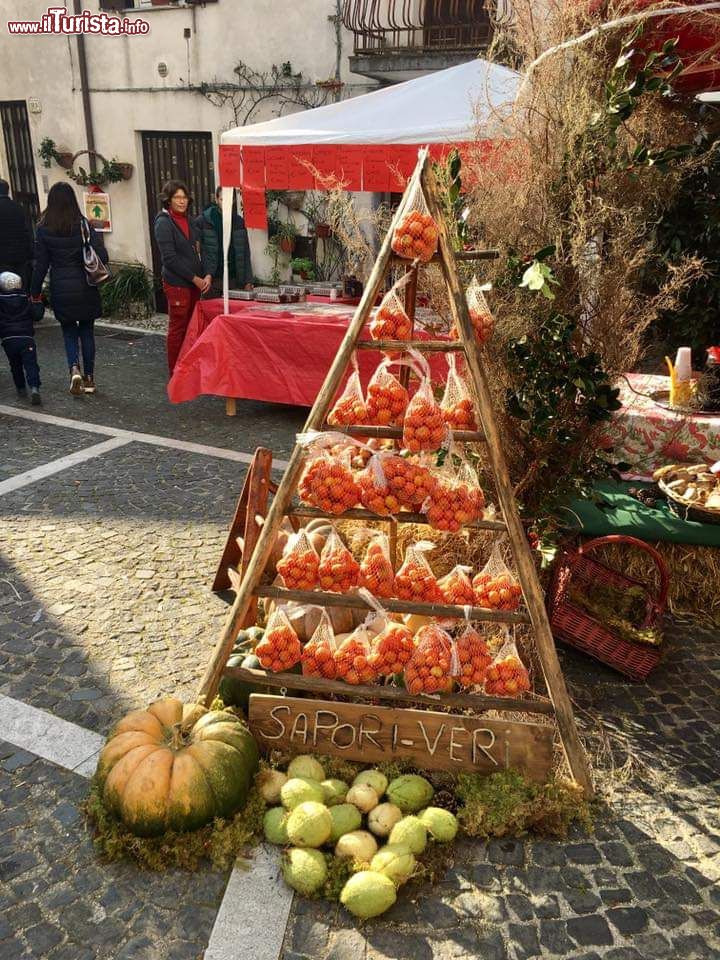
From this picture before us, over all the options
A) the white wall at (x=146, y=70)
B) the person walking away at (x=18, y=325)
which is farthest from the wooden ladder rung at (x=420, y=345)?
the white wall at (x=146, y=70)

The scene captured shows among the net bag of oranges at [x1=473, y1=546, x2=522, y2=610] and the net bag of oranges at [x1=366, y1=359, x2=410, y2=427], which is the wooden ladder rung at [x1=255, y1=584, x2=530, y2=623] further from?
the net bag of oranges at [x1=366, y1=359, x2=410, y2=427]

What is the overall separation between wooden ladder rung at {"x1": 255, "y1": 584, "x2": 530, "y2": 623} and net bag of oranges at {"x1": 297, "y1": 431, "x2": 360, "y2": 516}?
343 mm

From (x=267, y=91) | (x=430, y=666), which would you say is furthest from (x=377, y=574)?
(x=267, y=91)

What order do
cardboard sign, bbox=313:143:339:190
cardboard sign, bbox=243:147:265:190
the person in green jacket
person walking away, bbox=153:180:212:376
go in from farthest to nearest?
1. the person in green jacket
2. person walking away, bbox=153:180:212:376
3. cardboard sign, bbox=243:147:265:190
4. cardboard sign, bbox=313:143:339:190

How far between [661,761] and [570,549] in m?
1.22

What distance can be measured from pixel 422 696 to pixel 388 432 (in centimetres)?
105

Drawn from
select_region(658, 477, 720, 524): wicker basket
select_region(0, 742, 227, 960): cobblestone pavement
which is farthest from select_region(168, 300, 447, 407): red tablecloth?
select_region(0, 742, 227, 960): cobblestone pavement

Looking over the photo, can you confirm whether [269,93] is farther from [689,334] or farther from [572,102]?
[572,102]

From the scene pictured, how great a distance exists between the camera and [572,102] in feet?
11.5

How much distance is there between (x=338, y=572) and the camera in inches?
124

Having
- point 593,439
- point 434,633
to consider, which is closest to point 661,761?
point 434,633

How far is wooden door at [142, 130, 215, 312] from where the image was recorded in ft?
40.9

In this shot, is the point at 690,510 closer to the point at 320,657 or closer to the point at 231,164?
the point at 320,657

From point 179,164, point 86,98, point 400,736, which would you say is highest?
point 86,98
